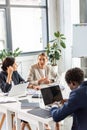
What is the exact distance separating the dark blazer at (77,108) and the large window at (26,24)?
165 inches

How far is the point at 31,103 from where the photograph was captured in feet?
8.37

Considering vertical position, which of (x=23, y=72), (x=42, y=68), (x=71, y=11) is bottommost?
(x=23, y=72)

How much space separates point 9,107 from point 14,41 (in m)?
3.84

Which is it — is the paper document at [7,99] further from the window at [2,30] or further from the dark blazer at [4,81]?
the window at [2,30]

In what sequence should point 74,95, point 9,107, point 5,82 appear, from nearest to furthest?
point 74,95
point 9,107
point 5,82

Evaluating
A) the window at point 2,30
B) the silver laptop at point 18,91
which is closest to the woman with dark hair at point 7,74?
the silver laptop at point 18,91

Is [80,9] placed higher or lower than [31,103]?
higher

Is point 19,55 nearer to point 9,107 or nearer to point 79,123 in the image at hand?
point 9,107

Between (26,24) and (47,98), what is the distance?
4309mm

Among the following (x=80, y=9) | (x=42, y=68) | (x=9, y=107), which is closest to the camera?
(x=9, y=107)

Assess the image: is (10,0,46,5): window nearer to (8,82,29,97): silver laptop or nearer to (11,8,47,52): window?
(11,8,47,52): window

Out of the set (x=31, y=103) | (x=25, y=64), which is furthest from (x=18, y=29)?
(x=31, y=103)

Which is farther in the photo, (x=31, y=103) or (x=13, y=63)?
(x=13, y=63)

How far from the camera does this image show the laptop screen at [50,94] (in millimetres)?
2336
